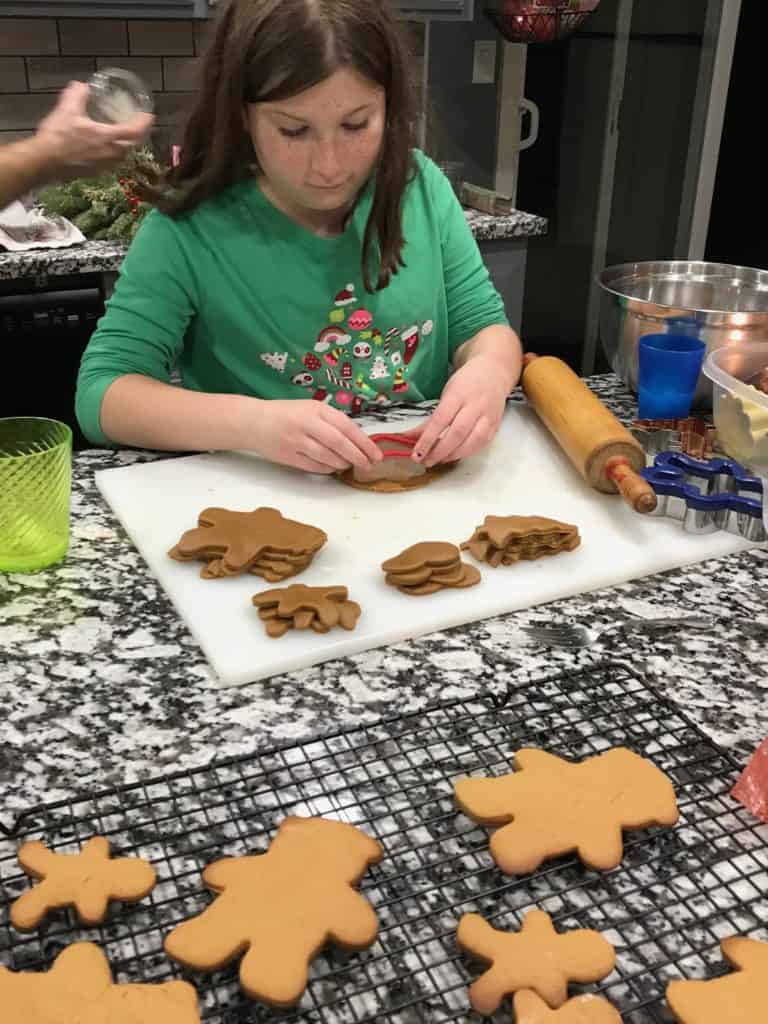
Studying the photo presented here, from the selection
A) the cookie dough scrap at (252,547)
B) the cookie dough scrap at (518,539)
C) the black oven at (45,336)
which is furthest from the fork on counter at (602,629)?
the black oven at (45,336)

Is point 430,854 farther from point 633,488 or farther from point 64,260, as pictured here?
point 64,260

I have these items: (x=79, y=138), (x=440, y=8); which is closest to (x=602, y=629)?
(x=79, y=138)

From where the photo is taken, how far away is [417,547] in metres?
0.98

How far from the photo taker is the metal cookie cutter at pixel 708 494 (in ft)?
3.45

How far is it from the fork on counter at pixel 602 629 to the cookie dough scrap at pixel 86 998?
18.5 inches

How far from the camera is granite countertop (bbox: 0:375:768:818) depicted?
2.41ft

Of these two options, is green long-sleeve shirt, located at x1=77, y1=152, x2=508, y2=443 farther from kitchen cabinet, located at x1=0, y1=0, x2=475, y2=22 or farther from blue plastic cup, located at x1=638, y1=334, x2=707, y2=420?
kitchen cabinet, located at x1=0, y1=0, x2=475, y2=22

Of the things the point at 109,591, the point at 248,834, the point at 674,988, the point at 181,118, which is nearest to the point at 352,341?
the point at 181,118

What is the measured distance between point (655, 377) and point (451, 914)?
0.89m

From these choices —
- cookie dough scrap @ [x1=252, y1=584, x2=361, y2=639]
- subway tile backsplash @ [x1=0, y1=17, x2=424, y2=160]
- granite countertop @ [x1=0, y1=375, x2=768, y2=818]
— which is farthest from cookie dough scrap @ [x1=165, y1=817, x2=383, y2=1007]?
subway tile backsplash @ [x1=0, y1=17, x2=424, y2=160]

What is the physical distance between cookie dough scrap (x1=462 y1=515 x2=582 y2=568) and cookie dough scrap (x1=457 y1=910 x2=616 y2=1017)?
474 mm

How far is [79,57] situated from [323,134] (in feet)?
6.08

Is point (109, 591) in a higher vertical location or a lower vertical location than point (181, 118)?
lower

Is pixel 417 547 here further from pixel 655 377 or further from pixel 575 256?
pixel 575 256
